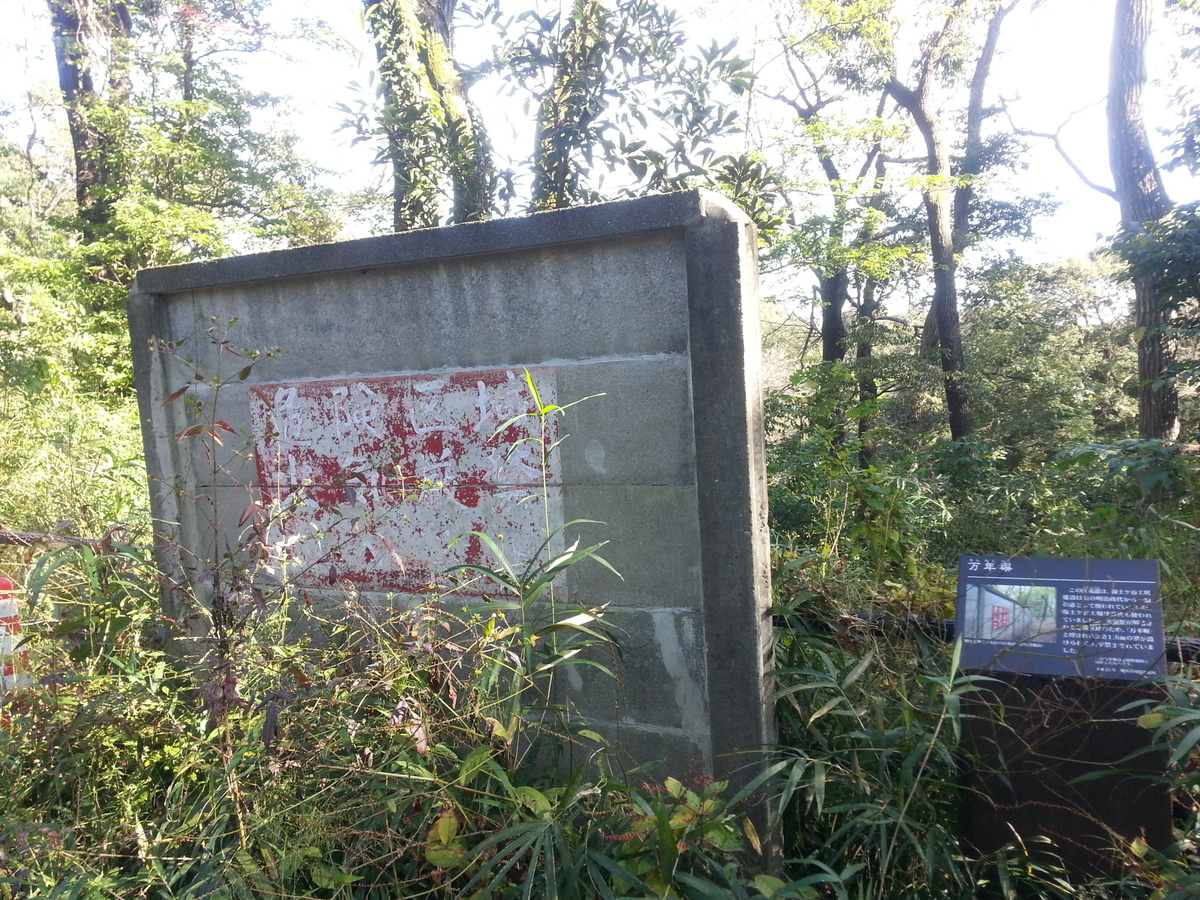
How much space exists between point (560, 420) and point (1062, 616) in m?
1.41

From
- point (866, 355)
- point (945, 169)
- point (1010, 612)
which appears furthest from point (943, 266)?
point (1010, 612)

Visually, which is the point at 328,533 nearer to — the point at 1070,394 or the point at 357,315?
the point at 357,315

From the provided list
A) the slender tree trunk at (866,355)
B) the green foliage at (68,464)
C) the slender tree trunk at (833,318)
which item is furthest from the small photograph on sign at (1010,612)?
the slender tree trunk at (833,318)

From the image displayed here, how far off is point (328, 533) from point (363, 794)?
99 centimetres

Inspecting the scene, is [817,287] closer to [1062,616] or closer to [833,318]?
[833,318]

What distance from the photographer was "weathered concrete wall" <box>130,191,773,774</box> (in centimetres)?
207

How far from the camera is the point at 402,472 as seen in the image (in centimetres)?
253

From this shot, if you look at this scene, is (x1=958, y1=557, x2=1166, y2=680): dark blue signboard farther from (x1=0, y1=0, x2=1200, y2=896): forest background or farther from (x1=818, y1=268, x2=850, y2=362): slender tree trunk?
(x1=818, y1=268, x2=850, y2=362): slender tree trunk

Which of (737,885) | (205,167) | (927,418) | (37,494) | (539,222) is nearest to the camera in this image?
(737,885)

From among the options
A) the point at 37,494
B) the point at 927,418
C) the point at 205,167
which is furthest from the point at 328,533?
the point at 927,418

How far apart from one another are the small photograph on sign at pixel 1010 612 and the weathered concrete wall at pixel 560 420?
1.86 feet

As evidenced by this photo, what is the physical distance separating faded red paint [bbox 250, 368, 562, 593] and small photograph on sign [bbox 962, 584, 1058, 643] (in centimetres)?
115

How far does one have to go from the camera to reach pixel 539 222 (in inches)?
87.8

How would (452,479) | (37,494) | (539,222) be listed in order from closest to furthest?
(539,222) → (452,479) → (37,494)
